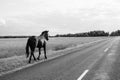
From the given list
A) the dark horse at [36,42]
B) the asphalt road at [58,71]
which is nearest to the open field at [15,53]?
the dark horse at [36,42]

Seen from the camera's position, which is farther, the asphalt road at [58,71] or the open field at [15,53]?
the open field at [15,53]

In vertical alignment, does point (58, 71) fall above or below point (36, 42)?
below

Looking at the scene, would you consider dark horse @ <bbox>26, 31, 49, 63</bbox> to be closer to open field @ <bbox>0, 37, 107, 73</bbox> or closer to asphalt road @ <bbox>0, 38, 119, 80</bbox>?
open field @ <bbox>0, 37, 107, 73</bbox>

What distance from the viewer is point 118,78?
6969 mm

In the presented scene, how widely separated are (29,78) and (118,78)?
11.1 ft

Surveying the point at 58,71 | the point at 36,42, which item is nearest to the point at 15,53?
the point at 36,42

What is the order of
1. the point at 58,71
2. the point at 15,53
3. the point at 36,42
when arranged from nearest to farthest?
the point at 58,71 → the point at 36,42 → the point at 15,53

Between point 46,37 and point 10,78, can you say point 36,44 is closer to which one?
point 46,37

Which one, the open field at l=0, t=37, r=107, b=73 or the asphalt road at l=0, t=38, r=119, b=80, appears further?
the open field at l=0, t=37, r=107, b=73

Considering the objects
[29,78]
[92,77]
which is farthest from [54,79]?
[92,77]

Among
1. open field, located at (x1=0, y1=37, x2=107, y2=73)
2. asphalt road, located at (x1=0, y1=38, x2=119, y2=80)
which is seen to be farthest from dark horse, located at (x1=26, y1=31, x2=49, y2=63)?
asphalt road, located at (x1=0, y1=38, x2=119, y2=80)

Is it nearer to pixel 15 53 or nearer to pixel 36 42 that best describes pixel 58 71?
pixel 36 42

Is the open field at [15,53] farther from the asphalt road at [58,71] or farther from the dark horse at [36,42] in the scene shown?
the asphalt road at [58,71]

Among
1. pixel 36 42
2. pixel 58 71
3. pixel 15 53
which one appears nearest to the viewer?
pixel 58 71
